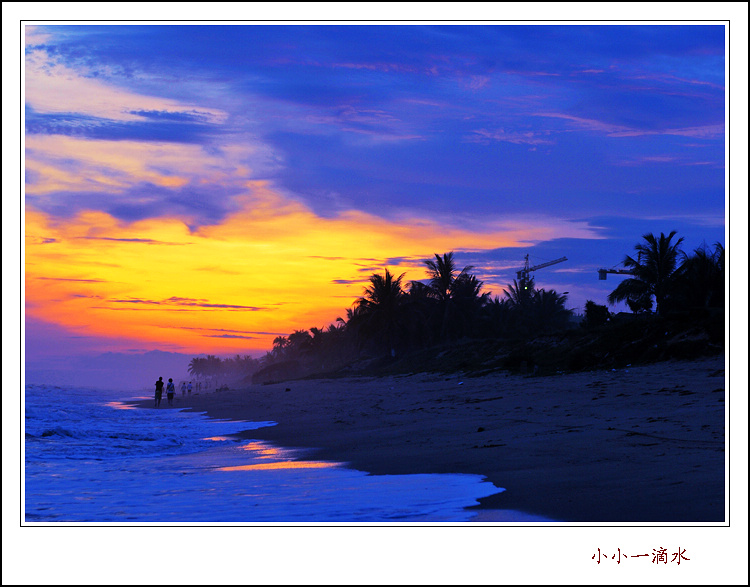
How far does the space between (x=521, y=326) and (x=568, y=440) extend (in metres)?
43.4

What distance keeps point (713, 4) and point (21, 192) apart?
6.42 metres

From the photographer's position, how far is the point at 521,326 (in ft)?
168

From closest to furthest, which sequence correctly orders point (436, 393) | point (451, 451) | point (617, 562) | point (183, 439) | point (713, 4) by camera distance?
point (617, 562), point (713, 4), point (451, 451), point (183, 439), point (436, 393)

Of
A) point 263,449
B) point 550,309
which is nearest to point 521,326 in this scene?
point 550,309

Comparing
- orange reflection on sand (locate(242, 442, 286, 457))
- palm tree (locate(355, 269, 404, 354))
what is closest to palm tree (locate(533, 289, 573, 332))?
palm tree (locate(355, 269, 404, 354))

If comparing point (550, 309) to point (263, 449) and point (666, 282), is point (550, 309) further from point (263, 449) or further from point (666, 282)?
point (263, 449)

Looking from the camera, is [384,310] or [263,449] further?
[384,310]

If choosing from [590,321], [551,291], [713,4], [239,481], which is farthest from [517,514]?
[551,291]

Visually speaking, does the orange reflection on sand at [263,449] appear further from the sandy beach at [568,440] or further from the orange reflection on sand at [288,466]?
the orange reflection on sand at [288,466]

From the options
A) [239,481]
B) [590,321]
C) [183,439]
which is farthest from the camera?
[590,321]

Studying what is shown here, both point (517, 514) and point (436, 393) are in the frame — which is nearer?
point (517, 514)

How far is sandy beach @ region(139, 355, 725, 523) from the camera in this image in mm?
5379

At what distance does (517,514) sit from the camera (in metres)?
5.27

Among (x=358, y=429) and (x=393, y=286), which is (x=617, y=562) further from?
(x=393, y=286)
